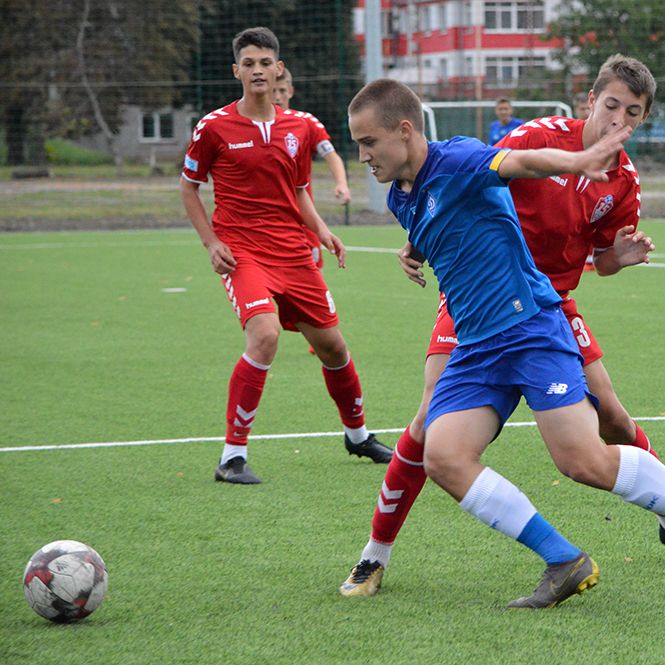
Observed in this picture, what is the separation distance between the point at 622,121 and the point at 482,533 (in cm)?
170

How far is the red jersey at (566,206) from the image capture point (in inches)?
179

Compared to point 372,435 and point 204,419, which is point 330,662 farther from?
point 204,419

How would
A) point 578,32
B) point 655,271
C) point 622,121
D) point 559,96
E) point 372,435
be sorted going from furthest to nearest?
point 578,32, point 559,96, point 655,271, point 372,435, point 622,121

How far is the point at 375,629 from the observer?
152 inches

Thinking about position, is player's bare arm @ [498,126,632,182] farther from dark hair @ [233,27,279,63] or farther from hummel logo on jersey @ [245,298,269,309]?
dark hair @ [233,27,279,63]

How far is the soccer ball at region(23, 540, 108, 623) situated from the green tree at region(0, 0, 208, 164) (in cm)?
2378

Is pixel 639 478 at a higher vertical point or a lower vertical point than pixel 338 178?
lower

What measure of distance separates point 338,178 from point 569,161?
15.3 ft

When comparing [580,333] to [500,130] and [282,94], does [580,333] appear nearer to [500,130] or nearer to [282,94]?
[282,94]

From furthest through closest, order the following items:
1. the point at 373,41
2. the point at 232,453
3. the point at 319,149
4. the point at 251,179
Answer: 1. the point at 373,41
2. the point at 319,149
3. the point at 251,179
4. the point at 232,453

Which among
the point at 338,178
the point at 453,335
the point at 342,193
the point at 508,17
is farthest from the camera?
the point at 508,17

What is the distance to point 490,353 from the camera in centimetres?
387

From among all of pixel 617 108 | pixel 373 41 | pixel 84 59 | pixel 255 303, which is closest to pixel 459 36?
pixel 84 59

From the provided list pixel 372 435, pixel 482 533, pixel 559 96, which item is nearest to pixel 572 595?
pixel 482 533
